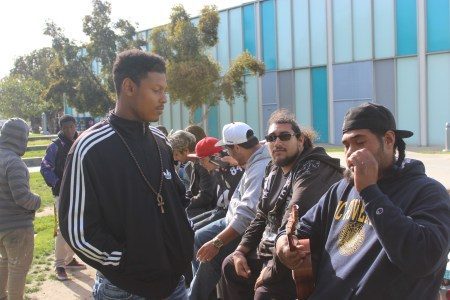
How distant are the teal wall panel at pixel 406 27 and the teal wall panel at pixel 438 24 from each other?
2.31ft

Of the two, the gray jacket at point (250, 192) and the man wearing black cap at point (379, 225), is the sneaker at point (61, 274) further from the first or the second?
the man wearing black cap at point (379, 225)

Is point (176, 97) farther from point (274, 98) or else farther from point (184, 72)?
point (274, 98)

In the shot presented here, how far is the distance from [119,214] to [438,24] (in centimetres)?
2387

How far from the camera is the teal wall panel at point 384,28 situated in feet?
81.6

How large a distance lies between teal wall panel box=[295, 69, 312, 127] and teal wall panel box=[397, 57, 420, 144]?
18.1ft

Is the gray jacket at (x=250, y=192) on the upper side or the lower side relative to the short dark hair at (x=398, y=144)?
lower

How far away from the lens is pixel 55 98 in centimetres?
3238

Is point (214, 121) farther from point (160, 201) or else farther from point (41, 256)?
point (160, 201)

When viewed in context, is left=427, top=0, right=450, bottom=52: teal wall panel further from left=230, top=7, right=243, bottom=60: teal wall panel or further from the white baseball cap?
the white baseball cap

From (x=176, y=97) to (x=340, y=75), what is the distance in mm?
9172

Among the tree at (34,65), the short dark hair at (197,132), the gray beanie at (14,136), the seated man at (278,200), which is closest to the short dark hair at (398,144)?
the seated man at (278,200)

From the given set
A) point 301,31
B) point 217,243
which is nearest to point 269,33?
point 301,31

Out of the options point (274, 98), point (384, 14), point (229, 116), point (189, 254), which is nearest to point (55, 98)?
point (229, 116)

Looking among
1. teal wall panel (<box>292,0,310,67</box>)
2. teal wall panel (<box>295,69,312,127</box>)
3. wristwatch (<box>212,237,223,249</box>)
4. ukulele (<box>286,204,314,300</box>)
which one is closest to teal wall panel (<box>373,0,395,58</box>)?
teal wall panel (<box>292,0,310,67</box>)
